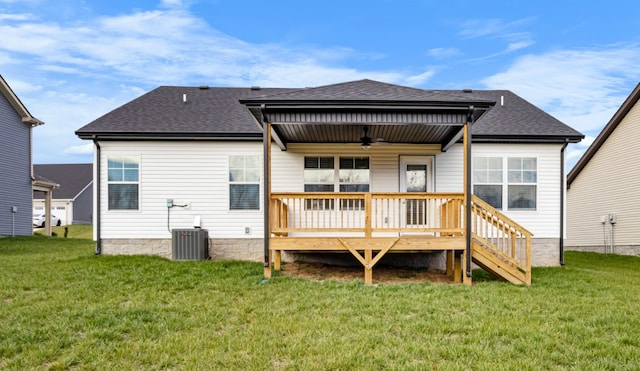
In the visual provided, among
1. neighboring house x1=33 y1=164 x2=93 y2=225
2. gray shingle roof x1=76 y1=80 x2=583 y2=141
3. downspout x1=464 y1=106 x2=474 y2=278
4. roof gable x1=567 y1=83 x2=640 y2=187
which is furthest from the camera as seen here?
neighboring house x1=33 y1=164 x2=93 y2=225

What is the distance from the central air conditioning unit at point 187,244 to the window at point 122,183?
4.79 feet

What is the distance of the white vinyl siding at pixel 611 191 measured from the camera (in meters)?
14.3

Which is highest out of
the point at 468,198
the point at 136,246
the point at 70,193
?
the point at 468,198

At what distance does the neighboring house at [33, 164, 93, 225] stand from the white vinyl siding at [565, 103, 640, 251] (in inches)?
1350

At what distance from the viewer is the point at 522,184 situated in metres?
10.3

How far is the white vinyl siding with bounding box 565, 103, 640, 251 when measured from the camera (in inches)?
562

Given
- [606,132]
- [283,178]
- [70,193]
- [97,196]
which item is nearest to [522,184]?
[283,178]

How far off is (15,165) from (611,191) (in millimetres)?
23963

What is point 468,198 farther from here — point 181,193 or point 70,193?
point 70,193

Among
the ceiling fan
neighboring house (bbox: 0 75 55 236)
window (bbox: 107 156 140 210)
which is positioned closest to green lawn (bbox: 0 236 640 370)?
window (bbox: 107 156 140 210)

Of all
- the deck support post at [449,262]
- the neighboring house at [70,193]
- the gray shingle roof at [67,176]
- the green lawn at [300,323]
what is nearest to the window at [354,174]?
the deck support post at [449,262]

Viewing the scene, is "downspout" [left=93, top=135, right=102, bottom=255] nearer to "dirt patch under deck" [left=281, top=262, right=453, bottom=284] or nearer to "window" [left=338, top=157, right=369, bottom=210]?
"dirt patch under deck" [left=281, top=262, right=453, bottom=284]

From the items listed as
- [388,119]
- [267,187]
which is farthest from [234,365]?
[388,119]

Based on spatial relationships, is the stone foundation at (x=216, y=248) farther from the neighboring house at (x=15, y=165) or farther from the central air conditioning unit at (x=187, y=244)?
the neighboring house at (x=15, y=165)
